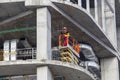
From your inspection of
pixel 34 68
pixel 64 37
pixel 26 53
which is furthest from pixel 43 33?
pixel 26 53

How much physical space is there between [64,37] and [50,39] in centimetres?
183

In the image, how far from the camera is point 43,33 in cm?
4566

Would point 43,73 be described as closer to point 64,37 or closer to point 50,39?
point 50,39

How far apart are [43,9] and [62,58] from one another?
384 cm

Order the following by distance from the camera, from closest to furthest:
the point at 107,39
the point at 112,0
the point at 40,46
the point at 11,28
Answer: the point at 40,46, the point at 11,28, the point at 107,39, the point at 112,0

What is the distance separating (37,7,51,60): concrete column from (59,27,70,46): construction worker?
1725 millimetres

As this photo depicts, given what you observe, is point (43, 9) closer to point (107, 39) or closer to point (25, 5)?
point (25, 5)

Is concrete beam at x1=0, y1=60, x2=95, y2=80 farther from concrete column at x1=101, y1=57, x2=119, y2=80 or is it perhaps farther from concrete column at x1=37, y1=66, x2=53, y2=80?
concrete column at x1=101, y1=57, x2=119, y2=80

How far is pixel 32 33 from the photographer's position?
167ft

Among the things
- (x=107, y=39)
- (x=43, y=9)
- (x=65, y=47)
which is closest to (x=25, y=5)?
(x=43, y=9)

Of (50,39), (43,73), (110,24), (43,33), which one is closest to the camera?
(43,73)

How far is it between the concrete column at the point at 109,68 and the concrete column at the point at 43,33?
11.8 meters

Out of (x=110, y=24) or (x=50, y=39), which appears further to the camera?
(x=110, y=24)

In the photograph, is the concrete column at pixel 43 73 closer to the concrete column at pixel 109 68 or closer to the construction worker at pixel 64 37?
the construction worker at pixel 64 37
